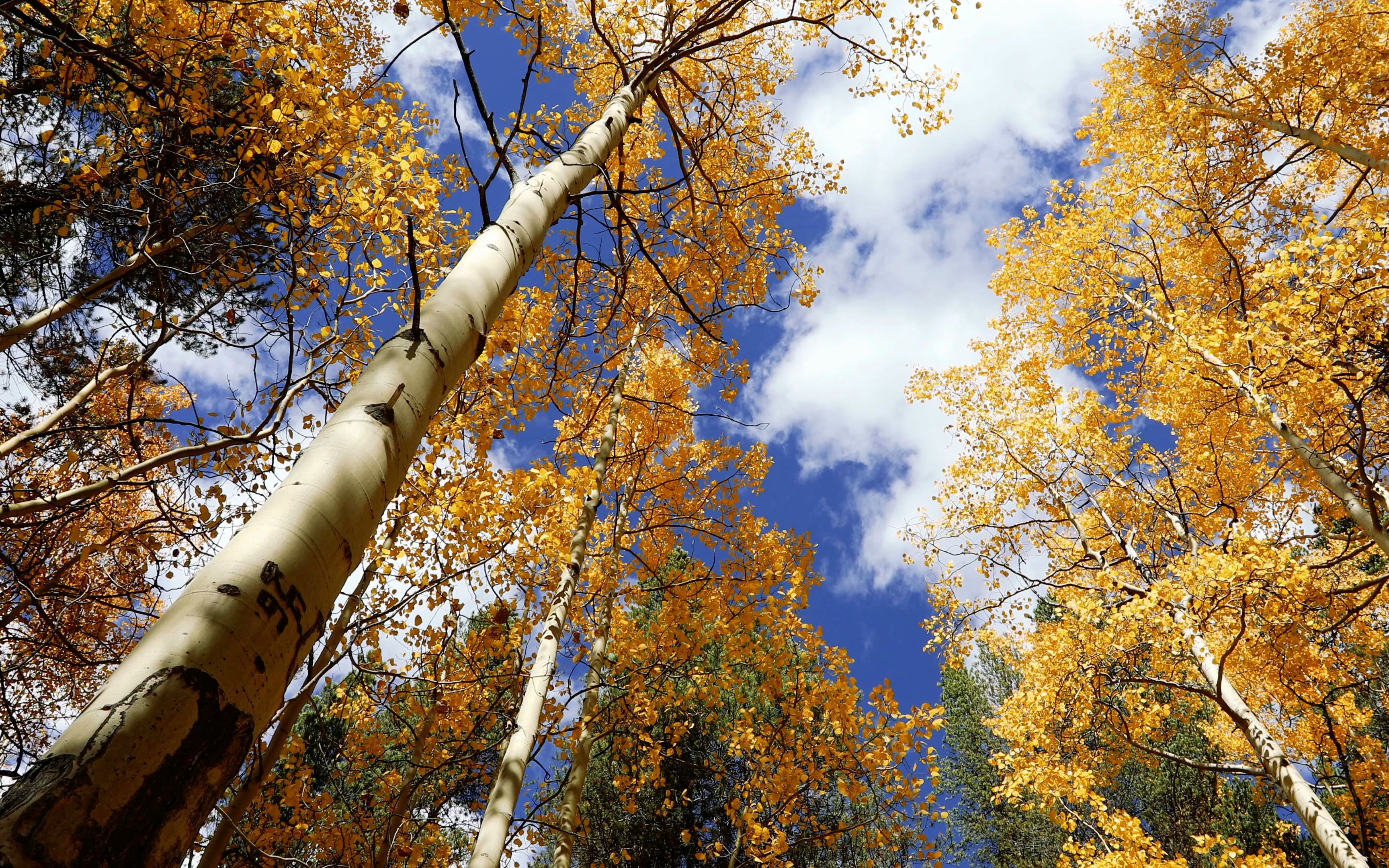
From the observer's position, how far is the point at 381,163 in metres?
4.39

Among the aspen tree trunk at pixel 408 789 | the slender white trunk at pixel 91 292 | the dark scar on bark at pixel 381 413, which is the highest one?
the slender white trunk at pixel 91 292

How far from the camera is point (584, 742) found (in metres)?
5.37

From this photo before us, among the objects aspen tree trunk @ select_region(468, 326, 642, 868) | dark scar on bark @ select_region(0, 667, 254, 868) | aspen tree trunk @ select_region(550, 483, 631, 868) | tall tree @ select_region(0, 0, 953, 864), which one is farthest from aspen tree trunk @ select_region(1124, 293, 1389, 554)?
dark scar on bark @ select_region(0, 667, 254, 868)

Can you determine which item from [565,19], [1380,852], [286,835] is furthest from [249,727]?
[1380,852]

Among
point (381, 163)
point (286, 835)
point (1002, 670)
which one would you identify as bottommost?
point (286, 835)

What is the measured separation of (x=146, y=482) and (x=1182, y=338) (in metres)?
7.81

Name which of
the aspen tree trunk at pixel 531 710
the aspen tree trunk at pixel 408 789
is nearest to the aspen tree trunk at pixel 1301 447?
the aspen tree trunk at pixel 531 710

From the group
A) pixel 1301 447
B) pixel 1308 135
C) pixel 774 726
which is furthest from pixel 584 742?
pixel 1308 135

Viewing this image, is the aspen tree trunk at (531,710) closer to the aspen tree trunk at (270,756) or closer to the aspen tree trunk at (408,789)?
the aspen tree trunk at (408,789)

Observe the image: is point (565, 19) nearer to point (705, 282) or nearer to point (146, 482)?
point (705, 282)

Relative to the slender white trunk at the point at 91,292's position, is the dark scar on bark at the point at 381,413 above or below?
below

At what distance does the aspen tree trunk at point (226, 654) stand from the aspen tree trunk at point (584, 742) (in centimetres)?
314

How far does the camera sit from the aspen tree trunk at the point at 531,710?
324cm

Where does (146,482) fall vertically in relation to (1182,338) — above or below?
below
